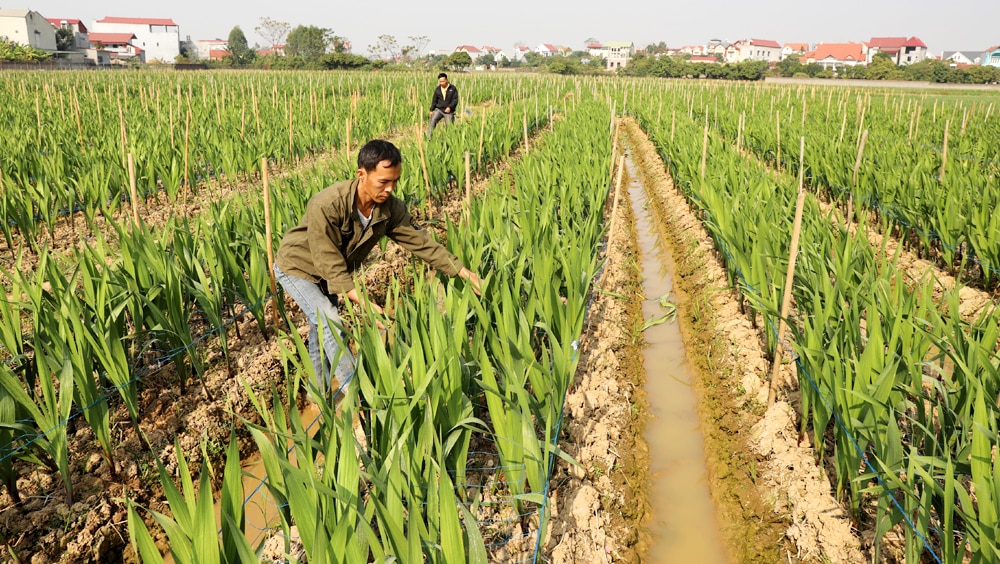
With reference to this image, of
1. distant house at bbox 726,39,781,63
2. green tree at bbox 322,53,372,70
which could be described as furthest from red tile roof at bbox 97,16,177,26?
distant house at bbox 726,39,781,63

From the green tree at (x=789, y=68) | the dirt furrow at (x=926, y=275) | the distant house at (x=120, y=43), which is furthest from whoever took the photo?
the distant house at (x=120, y=43)

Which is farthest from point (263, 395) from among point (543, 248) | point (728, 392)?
point (728, 392)

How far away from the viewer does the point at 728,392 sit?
3.43 metres

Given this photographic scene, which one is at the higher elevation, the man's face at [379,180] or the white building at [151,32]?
the white building at [151,32]

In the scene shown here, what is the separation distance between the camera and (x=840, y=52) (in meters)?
81.4

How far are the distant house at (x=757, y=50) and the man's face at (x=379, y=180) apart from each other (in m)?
106

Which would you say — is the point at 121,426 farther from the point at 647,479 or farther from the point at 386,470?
the point at 647,479

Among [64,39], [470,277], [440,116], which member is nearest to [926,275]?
[470,277]

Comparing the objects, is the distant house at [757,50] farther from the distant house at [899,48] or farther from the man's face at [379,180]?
the man's face at [379,180]

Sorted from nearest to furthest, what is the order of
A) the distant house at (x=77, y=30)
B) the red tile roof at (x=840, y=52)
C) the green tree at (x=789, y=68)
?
the green tree at (x=789, y=68) → the distant house at (x=77, y=30) → the red tile roof at (x=840, y=52)

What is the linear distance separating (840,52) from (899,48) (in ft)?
22.6

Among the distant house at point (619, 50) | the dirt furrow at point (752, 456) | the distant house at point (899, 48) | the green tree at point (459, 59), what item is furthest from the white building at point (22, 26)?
the distant house at point (899, 48)

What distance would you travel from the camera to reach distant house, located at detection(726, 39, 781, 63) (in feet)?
317

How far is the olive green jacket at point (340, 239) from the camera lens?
2492mm
